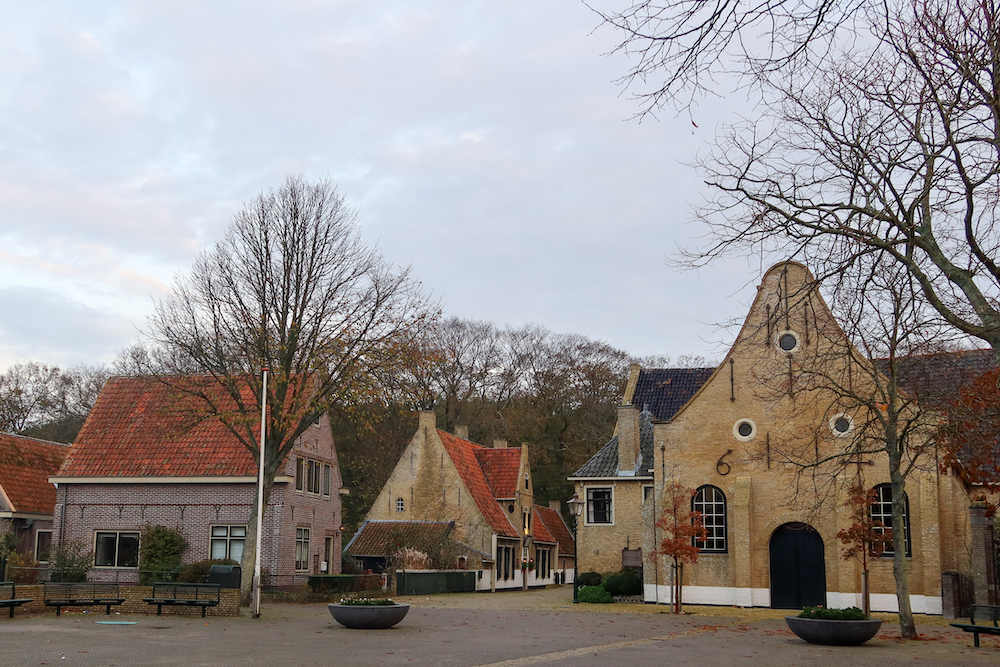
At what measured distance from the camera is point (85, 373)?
62.4 metres

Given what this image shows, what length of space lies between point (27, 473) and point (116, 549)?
6.05 m

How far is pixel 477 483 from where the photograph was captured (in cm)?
4747

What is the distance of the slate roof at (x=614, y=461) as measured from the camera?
37.4m

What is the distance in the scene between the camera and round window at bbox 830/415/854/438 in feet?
102

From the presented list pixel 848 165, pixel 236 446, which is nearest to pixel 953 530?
pixel 848 165

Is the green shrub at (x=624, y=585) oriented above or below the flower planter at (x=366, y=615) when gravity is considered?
below

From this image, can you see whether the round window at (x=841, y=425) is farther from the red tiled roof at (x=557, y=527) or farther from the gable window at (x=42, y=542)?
the gable window at (x=42, y=542)

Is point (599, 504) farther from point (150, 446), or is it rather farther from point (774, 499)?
point (150, 446)

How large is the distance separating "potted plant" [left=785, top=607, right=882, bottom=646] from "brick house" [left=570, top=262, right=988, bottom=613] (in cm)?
1081

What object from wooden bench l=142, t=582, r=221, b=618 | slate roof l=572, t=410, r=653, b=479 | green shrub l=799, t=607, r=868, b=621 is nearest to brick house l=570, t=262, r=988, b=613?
slate roof l=572, t=410, r=653, b=479

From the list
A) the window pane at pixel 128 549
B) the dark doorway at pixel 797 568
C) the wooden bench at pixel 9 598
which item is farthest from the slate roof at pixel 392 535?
the wooden bench at pixel 9 598

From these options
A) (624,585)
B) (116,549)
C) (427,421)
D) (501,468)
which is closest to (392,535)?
(427,421)

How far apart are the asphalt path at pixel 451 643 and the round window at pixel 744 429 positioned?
25.9ft

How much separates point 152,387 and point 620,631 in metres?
22.6
